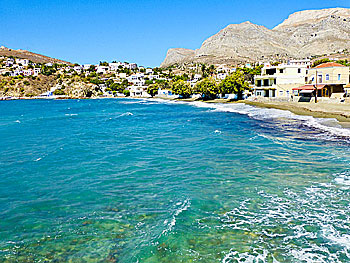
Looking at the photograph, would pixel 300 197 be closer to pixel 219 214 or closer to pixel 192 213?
pixel 219 214

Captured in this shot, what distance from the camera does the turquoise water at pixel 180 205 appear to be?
8.73 meters

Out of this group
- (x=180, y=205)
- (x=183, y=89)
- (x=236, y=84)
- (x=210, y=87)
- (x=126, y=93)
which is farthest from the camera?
(x=126, y=93)

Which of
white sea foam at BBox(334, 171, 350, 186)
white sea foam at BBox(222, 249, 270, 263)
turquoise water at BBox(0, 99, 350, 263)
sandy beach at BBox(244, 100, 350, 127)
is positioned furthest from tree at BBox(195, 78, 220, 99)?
white sea foam at BBox(222, 249, 270, 263)

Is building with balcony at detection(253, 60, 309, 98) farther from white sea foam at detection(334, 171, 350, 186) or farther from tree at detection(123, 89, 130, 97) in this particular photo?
tree at detection(123, 89, 130, 97)

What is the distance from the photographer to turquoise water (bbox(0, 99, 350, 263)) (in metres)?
8.73

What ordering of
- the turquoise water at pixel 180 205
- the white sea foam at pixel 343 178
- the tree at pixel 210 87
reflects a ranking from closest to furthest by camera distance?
the turquoise water at pixel 180 205 → the white sea foam at pixel 343 178 → the tree at pixel 210 87

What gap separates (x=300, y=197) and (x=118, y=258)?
821 centimetres

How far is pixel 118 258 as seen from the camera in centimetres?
838

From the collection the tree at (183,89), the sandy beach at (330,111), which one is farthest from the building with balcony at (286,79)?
the tree at (183,89)

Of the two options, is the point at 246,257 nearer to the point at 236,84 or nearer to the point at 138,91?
the point at 236,84

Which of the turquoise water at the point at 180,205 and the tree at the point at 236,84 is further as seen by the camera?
the tree at the point at 236,84

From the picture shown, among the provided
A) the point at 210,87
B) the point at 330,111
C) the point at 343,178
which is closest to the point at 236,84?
the point at 210,87

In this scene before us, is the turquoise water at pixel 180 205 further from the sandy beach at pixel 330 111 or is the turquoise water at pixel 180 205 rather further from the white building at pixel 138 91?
the white building at pixel 138 91

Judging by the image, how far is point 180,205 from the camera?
39.7 ft
